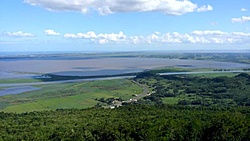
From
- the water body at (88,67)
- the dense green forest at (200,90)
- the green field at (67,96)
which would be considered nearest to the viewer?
the green field at (67,96)

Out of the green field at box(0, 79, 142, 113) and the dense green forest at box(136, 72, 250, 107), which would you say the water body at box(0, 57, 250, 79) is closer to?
the dense green forest at box(136, 72, 250, 107)

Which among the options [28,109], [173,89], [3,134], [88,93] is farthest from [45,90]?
[3,134]

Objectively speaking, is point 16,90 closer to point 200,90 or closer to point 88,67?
point 200,90

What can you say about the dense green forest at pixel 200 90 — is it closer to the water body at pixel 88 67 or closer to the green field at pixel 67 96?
the green field at pixel 67 96

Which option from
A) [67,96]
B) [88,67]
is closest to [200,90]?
[67,96]

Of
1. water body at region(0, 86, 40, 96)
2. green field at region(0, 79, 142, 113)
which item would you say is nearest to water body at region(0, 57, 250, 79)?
water body at region(0, 86, 40, 96)

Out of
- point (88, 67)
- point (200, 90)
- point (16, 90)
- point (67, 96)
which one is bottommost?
Answer: point (200, 90)

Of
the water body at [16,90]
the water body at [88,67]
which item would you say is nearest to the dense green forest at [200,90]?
the water body at [88,67]

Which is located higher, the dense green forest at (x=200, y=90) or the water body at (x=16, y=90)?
the water body at (x=16, y=90)
